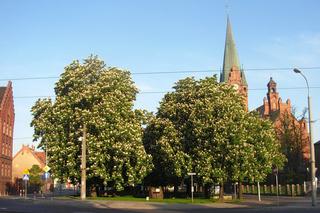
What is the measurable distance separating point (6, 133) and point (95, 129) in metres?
45.8

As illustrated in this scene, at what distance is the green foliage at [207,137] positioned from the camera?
176ft

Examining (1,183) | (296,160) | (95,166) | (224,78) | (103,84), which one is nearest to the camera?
(95,166)

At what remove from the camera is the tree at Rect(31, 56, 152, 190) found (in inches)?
2078

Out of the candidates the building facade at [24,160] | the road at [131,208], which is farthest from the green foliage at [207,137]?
the building facade at [24,160]

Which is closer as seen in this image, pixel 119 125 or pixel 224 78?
pixel 119 125

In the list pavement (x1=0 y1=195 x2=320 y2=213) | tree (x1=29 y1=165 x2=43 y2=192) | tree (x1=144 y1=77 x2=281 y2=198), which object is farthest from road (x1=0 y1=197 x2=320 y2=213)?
tree (x1=29 y1=165 x2=43 y2=192)

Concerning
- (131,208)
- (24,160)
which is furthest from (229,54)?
(131,208)

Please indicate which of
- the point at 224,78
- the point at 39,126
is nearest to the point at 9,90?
the point at 39,126

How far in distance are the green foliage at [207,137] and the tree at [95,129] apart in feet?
12.0

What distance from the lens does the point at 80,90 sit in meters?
56.3

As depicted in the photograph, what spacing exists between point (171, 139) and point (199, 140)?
3839mm

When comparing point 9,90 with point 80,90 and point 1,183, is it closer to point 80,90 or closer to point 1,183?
→ point 1,183

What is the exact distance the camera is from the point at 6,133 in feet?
305

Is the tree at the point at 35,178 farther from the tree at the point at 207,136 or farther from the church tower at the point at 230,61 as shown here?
the church tower at the point at 230,61
